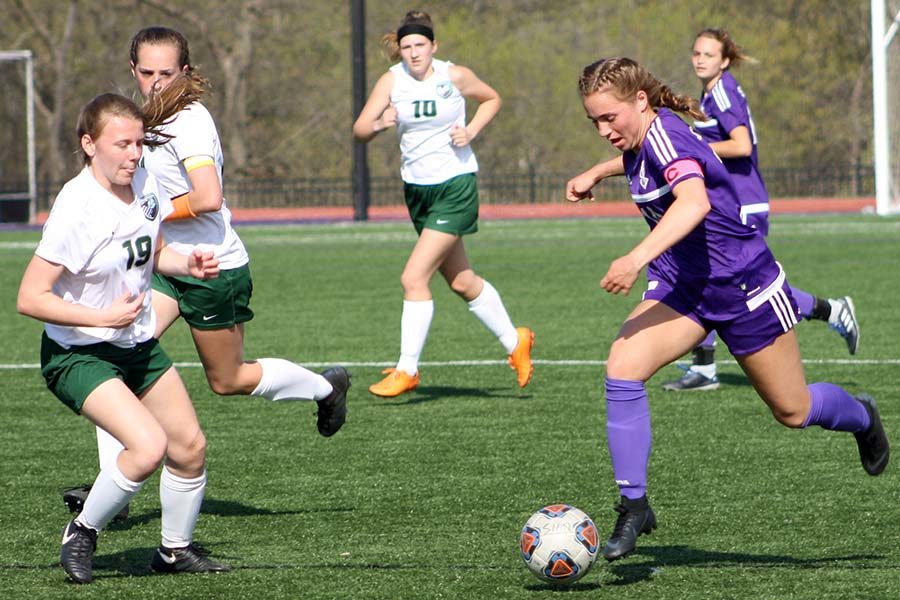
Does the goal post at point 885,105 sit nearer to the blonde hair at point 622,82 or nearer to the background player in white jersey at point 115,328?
the blonde hair at point 622,82

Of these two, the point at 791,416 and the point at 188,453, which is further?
the point at 791,416

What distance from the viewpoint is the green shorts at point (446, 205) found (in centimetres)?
910

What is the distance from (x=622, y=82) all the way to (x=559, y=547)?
4.97ft

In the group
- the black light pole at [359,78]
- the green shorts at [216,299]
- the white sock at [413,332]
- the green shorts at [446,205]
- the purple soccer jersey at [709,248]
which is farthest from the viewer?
the black light pole at [359,78]

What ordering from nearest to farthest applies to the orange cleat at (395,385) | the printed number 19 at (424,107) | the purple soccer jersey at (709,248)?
the purple soccer jersey at (709,248) → the orange cleat at (395,385) → the printed number 19 at (424,107)

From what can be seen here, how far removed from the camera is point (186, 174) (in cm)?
595

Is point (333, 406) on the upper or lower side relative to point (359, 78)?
lower

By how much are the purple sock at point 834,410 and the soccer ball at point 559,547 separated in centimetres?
100

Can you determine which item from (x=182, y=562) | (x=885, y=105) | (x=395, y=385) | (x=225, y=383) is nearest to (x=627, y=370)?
(x=182, y=562)

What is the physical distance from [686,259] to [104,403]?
1976 millimetres

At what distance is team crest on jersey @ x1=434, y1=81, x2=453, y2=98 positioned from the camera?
9.40 m

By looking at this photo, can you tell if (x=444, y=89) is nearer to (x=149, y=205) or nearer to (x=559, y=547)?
(x=149, y=205)

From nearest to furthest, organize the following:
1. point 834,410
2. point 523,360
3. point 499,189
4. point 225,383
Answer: point 834,410 < point 225,383 < point 523,360 < point 499,189

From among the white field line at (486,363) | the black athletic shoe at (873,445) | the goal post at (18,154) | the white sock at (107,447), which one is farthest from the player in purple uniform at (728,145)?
the goal post at (18,154)
